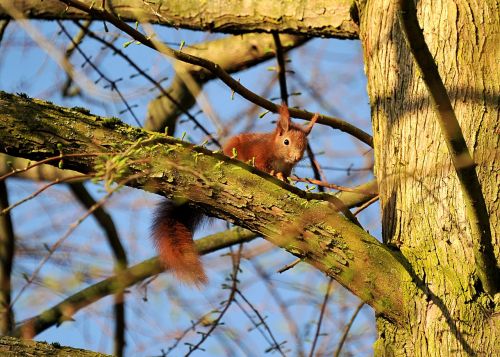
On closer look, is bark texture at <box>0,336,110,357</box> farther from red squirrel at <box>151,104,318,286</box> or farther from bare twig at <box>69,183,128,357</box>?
bare twig at <box>69,183,128,357</box>

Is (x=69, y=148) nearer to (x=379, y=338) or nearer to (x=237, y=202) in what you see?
(x=237, y=202)

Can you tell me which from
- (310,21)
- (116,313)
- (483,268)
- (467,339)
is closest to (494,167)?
(483,268)

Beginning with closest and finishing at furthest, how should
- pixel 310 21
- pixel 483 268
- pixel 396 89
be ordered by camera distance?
1. pixel 483 268
2. pixel 396 89
3. pixel 310 21

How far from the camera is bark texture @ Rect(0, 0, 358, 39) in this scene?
3143 millimetres

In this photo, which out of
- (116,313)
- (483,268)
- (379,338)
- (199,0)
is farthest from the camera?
(116,313)

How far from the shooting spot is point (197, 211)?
3088 mm

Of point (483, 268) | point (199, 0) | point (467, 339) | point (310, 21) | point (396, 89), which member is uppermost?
point (199, 0)

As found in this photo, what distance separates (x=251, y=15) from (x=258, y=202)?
1307mm

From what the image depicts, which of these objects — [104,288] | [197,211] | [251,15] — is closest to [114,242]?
[104,288]

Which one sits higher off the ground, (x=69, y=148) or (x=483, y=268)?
(x=69, y=148)

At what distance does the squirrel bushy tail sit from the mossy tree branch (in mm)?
494

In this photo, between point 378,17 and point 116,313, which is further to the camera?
point 116,313

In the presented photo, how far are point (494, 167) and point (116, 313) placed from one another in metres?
2.19

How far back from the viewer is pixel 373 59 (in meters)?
2.71
